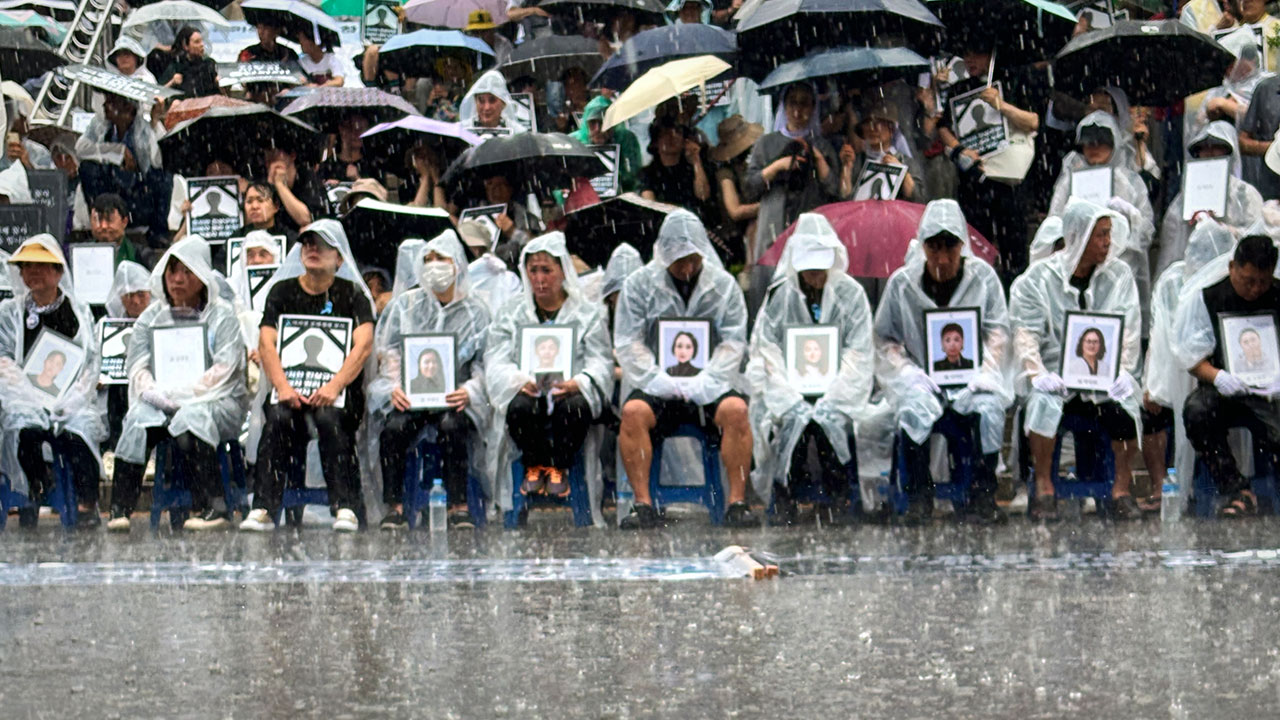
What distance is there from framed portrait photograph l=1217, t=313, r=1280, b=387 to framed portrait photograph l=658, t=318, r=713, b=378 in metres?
3.13

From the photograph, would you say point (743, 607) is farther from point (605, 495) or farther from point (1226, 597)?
point (605, 495)

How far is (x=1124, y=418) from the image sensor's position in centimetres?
1352

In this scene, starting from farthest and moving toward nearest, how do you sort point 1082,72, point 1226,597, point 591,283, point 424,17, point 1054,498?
1. point 424,17
2. point 1082,72
3. point 591,283
4. point 1054,498
5. point 1226,597

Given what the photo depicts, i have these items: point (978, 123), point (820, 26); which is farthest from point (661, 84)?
point (978, 123)

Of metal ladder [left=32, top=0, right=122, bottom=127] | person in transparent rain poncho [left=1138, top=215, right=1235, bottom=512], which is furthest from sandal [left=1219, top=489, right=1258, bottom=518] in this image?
metal ladder [left=32, top=0, right=122, bottom=127]

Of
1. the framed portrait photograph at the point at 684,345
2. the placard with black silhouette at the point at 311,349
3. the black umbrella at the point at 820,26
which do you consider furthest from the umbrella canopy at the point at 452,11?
the framed portrait photograph at the point at 684,345

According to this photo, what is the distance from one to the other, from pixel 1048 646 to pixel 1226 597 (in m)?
1.59

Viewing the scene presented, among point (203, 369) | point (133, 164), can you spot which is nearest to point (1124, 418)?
point (203, 369)

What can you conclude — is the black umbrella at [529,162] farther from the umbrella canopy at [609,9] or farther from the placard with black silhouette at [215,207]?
the umbrella canopy at [609,9]

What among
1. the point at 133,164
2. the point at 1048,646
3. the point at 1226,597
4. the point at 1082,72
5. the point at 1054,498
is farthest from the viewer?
the point at 133,164

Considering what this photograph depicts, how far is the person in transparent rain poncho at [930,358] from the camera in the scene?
43.8 ft

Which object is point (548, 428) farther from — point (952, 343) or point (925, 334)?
point (952, 343)

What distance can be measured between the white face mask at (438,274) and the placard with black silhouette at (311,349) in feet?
1.99

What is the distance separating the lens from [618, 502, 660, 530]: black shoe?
13383mm
